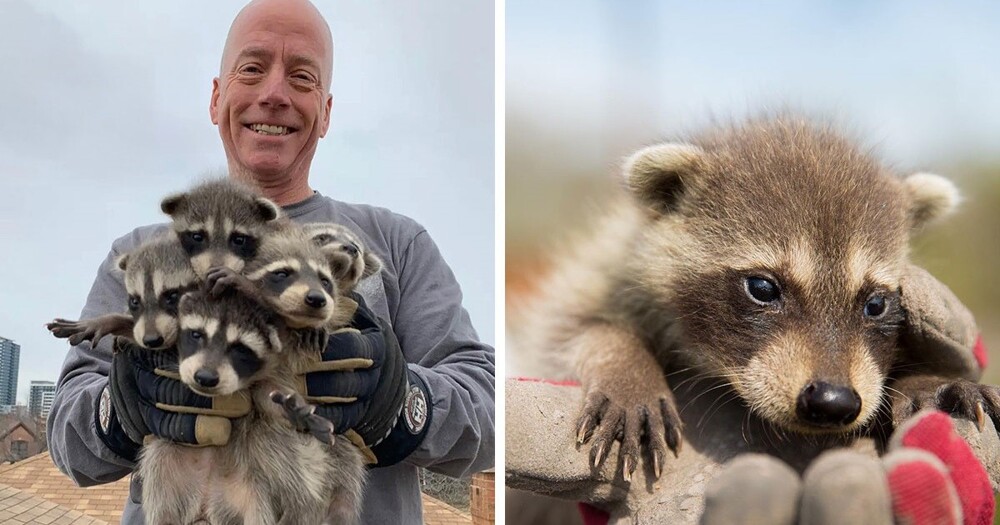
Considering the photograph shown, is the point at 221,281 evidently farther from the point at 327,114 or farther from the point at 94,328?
the point at 327,114

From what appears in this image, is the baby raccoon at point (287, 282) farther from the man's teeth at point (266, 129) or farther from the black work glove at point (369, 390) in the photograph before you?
the man's teeth at point (266, 129)

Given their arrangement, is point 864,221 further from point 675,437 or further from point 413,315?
point 413,315

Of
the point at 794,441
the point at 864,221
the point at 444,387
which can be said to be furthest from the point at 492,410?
the point at 864,221

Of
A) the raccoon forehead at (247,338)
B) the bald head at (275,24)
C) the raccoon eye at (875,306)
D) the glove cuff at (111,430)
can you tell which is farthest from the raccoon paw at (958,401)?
the glove cuff at (111,430)

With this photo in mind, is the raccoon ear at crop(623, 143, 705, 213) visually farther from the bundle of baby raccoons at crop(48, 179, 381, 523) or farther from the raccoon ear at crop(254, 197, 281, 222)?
the raccoon ear at crop(254, 197, 281, 222)

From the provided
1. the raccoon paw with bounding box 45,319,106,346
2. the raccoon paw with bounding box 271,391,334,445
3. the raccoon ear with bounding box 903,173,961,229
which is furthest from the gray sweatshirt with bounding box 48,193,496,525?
the raccoon ear with bounding box 903,173,961,229
